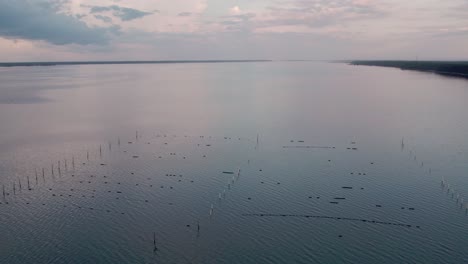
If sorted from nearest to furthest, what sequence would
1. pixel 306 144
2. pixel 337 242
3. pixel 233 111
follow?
pixel 337 242 → pixel 306 144 → pixel 233 111

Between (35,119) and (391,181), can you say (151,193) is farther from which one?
(35,119)

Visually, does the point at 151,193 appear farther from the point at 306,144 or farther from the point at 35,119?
the point at 35,119

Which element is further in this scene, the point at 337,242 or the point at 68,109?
the point at 68,109

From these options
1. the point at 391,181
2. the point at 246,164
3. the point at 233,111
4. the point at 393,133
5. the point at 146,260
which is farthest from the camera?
the point at 233,111

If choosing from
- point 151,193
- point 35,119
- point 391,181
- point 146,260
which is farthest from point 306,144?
point 35,119

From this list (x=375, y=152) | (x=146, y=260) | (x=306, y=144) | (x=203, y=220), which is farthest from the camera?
(x=306, y=144)

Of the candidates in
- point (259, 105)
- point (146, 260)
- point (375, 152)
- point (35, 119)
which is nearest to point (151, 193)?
point (146, 260)
